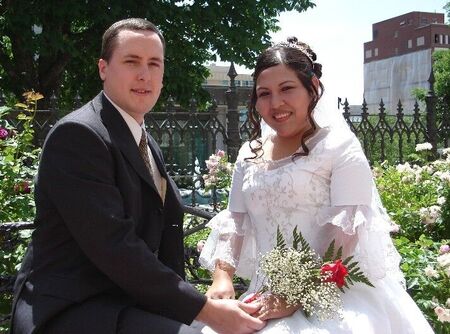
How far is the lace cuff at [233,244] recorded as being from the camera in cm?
287

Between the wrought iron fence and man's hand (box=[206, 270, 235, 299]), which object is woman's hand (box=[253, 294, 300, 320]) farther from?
the wrought iron fence

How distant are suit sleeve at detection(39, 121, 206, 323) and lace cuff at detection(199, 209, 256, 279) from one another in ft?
2.31

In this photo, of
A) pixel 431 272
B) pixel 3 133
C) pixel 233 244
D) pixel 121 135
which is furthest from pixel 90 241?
pixel 3 133

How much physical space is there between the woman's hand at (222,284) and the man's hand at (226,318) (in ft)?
1.45

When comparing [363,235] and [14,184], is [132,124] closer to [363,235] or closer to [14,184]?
[363,235]

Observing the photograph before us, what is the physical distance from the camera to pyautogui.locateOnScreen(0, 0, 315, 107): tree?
41.3ft

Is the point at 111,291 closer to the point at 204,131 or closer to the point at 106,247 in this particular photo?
the point at 106,247

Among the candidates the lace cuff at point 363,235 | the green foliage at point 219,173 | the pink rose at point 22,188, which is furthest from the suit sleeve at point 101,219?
the green foliage at point 219,173

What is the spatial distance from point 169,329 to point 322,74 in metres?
1.42

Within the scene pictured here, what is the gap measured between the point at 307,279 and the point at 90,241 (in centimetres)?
86

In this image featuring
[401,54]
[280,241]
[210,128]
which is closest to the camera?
[280,241]

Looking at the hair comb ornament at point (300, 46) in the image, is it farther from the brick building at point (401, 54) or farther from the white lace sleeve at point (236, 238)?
the brick building at point (401, 54)

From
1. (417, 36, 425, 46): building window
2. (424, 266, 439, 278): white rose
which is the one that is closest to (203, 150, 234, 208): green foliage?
(424, 266, 439, 278): white rose

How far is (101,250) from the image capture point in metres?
2.06
